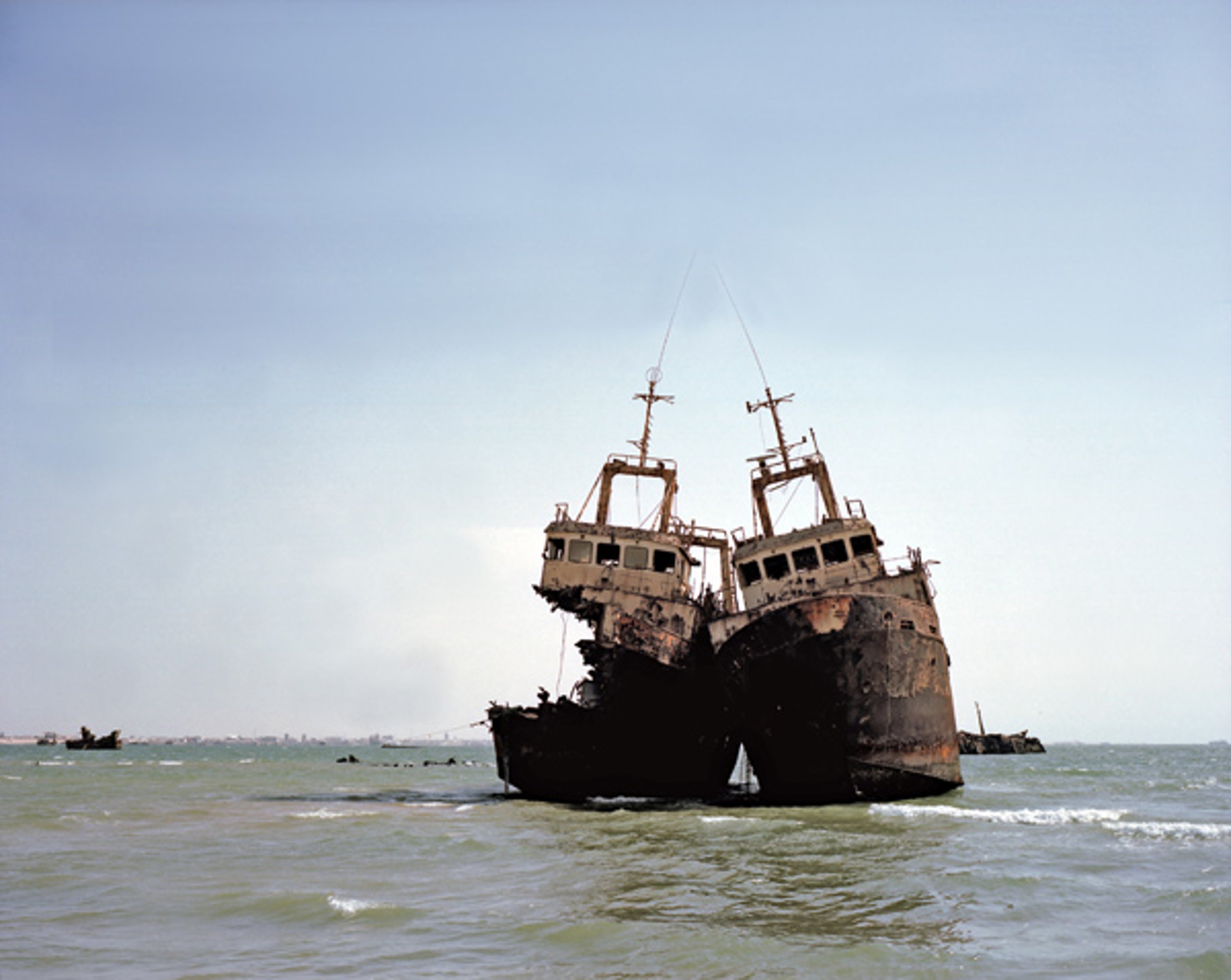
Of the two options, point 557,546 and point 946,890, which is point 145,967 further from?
point 557,546

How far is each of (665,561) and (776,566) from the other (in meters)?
4.20

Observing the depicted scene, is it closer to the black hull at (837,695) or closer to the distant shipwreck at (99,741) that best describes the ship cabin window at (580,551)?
the black hull at (837,695)

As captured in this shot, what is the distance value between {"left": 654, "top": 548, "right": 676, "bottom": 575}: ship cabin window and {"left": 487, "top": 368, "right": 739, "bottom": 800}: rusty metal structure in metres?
0.04

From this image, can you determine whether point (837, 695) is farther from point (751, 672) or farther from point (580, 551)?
point (580, 551)

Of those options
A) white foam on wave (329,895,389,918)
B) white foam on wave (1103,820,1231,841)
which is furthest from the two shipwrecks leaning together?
white foam on wave (329,895,389,918)

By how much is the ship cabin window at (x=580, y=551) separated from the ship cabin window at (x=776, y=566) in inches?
236

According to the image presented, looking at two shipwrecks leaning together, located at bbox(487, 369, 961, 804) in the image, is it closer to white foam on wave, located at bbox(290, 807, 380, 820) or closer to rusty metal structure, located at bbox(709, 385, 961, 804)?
rusty metal structure, located at bbox(709, 385, 961, 804)

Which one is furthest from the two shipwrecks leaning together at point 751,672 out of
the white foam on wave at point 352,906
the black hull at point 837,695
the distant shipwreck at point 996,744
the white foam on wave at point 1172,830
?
the distant shipwreck at point 996,744

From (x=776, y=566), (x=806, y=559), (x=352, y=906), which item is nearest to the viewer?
(x=352, y=906)

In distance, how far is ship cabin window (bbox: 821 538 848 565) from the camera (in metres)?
29.0

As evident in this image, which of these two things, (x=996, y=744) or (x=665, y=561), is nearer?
(x=665, y=561)

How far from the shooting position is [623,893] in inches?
517

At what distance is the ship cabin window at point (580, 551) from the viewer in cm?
3203

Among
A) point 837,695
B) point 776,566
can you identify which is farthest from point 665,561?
point 837,695
